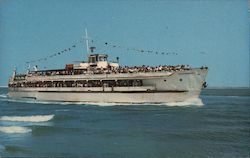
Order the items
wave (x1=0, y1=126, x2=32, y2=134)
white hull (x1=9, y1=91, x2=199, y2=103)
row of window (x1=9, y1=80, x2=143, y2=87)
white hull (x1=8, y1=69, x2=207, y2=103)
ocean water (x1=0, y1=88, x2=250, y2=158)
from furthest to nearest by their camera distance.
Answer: row of window (x1=9, y1=80, x2=143, y2=87) → white hull (x1=9, y1=91, x2=199, y2=103) → white hull (x1=8, y1=69, x2=207, y2=103) → wave (x1=0, y1=126, x2=32, y2=134) → ocean water (x1=0, y1=88, x2=250, y2=158)

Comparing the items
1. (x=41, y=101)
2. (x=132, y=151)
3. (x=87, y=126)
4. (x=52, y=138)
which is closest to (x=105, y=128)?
(x=87, y=126)

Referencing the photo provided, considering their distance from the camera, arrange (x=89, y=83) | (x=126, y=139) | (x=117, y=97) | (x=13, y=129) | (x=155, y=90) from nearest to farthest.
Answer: (x=126, y=139)
(x=13, y=129)
(x=155, y=90)
(x=117, y=97)
(x=89, y=83)

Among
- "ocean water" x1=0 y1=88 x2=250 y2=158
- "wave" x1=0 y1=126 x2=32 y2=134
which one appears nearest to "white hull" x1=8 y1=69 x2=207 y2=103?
"ocean water" x1=0 y1=88 x2=250 y2=158

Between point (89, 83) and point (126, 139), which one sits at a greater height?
point (89, 83)

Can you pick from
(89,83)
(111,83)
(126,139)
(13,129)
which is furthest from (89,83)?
(126,139)

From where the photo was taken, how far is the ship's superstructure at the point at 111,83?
54.1 meters

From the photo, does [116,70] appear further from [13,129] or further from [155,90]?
[13,129]

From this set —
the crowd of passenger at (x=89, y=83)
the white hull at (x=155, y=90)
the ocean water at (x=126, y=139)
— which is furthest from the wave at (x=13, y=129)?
the crowd of passenger at (x=89, y=83)

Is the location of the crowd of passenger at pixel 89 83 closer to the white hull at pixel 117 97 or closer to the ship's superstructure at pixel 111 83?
the ship's superstructure at pixel 111 83

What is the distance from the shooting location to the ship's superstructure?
54.1 meters

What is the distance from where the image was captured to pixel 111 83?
59.5m

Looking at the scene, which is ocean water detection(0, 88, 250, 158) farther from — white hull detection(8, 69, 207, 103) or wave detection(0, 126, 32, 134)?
white hull detection(8, 69, 207, 103)

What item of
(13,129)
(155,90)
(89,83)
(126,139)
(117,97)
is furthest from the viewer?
(89,83)

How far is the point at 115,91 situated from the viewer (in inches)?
2315
